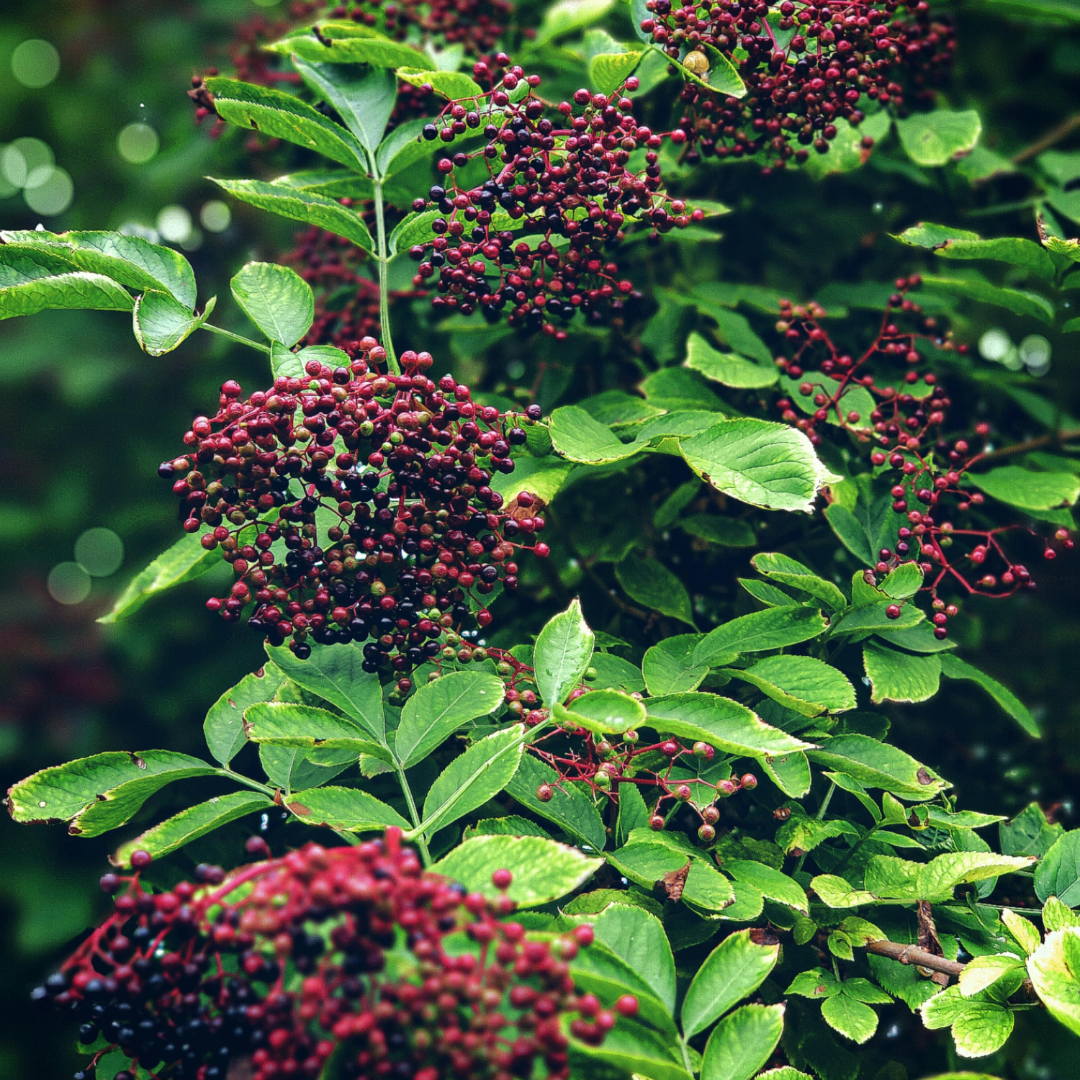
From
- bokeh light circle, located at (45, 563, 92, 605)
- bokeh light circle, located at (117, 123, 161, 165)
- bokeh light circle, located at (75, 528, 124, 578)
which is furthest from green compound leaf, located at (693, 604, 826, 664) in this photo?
bokeh light circle, located at (45, 563, 92, 605)

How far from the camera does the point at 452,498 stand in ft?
4.28

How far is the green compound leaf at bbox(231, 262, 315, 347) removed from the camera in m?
1.45

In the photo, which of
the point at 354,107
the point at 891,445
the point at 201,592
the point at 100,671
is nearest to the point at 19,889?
the point at 100,671

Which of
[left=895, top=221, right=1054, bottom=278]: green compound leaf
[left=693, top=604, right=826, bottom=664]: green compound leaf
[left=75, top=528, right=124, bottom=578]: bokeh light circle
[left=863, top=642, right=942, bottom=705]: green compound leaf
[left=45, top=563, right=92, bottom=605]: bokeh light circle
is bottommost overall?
[left=45, top=563, right=92, bottom=605]: bokeh light circle

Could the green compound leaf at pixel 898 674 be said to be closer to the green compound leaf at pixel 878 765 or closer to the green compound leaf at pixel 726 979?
the green compound leaf at pixel 878 765

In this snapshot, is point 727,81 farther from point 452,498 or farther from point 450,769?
point 450,769

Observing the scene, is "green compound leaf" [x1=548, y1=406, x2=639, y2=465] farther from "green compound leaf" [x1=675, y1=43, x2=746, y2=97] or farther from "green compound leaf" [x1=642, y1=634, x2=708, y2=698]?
"green compound leaf" [x1=675, y1=43, x2=746, y2=97]

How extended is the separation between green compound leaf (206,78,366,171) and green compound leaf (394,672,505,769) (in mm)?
918

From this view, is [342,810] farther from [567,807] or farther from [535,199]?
[535,199]

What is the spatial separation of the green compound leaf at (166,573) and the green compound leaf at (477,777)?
17.6 inches

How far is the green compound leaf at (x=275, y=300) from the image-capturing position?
57.2 inches

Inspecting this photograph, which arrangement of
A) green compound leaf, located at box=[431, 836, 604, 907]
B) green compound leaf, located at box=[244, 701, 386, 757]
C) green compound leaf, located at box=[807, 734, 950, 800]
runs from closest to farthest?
green compound leaf, located at box=[431, 836, 604, 907] → green compound leaf, located at box=[244, 701, 386, 757] → green compound leaf, located at box=[807, 734, 950, 800]

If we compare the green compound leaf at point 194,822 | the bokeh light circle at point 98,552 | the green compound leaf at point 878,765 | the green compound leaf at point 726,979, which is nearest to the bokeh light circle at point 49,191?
the bokeh light circle at point 98,552

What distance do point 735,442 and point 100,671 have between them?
3.24 metres
